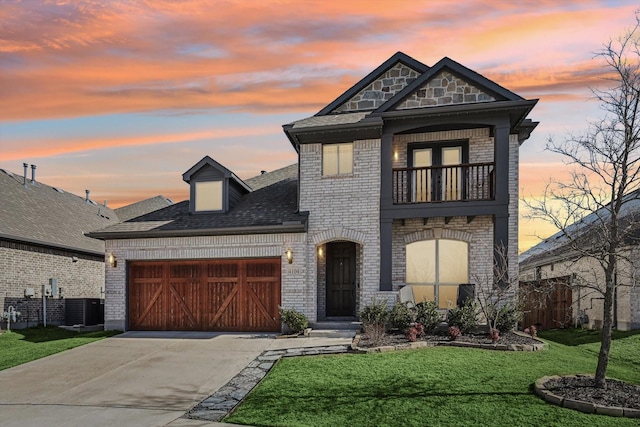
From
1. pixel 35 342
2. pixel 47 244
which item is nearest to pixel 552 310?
pixel 35 342

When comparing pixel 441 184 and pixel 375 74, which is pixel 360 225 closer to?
pixel 441 184

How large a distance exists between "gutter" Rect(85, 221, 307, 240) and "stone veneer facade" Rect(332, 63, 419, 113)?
4.43 metres

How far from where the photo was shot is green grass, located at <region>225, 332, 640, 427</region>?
20.7 ft

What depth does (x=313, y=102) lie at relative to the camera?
51.1 ft

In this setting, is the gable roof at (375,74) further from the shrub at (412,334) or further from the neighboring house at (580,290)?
the shrub at (412,334)

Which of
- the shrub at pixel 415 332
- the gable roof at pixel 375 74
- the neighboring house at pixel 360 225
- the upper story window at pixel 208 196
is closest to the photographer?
the shrub at pixel 415 332

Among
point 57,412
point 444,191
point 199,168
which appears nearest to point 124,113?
point 199,168

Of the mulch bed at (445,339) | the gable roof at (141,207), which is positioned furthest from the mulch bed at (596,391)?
the gable roof at (141,207)

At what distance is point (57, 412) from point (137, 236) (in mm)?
7904

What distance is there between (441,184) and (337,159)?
3.28 metres

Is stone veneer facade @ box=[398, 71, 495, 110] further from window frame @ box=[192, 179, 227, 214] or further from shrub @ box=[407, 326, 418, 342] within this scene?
shrub @ box=[407, 326, 418, 342]

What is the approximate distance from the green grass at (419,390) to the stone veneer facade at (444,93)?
7.16 metres

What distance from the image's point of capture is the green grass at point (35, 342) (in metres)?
11.0

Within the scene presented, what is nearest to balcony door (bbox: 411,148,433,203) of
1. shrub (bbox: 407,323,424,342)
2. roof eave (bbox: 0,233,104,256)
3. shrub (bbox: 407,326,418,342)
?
shrub (bbox: 407,323,424,342)
